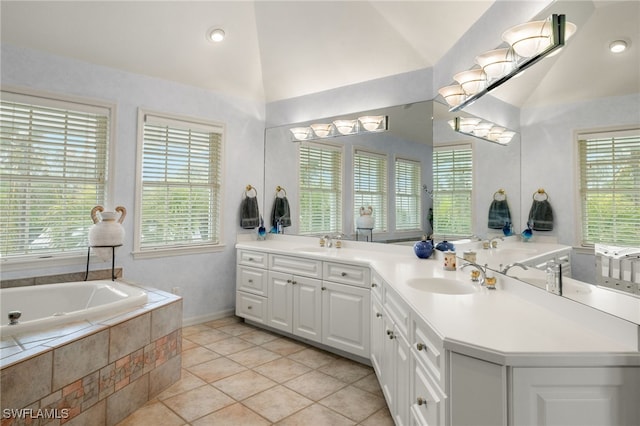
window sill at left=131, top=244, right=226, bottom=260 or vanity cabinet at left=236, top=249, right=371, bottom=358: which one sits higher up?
window sill at left=131, top=244, right=226, bottom=260

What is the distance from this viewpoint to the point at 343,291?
2.93 metres

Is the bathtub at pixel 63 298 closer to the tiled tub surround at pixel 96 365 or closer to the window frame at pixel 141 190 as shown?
the tiled tub surround at pixel 96 365

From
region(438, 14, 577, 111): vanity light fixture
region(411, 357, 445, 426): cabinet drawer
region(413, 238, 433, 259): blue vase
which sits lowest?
region(411, 357, 445, 426): cabinet drawer

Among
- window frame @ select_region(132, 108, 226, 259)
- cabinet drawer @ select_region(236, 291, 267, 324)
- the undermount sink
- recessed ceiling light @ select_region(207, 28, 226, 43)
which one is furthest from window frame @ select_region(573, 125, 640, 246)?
window frame @ select_region(132, 108, 226, 259)

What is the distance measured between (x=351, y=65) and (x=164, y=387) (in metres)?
3.12

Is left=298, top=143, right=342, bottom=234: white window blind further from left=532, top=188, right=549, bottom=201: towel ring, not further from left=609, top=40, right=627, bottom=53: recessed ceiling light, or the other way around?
left=609, top=40, right=627, bottom=53: recessed ceiling light

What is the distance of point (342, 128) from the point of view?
144 inches

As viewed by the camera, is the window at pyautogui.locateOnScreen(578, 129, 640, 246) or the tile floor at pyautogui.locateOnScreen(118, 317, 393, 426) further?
the tile floor at pyautogui.locateOnScreen(118, 317, 393, 426)

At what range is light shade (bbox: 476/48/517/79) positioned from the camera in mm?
1896

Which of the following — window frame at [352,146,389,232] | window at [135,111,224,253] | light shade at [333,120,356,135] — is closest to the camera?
window frame at [352,146,389,232]

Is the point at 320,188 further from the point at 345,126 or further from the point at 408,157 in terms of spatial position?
the point at 408,157

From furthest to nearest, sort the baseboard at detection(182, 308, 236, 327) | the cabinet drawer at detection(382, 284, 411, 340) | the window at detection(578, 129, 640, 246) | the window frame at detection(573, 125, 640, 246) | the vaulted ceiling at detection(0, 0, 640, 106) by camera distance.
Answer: the baseboard at detection(182, 308, 236, 327) < the vaulted ceiling at detection(0, 0, 640, 106) < the cabinet drawer at detection(382, 284, 411, 340) < the window frame at detection(573, 125, 640, 246) < the window at detection(578, 129, 640, 246)

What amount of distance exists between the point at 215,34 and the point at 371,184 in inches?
78.7

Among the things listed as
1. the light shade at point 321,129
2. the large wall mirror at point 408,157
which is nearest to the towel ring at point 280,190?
the large wall mirror at point 408,157
